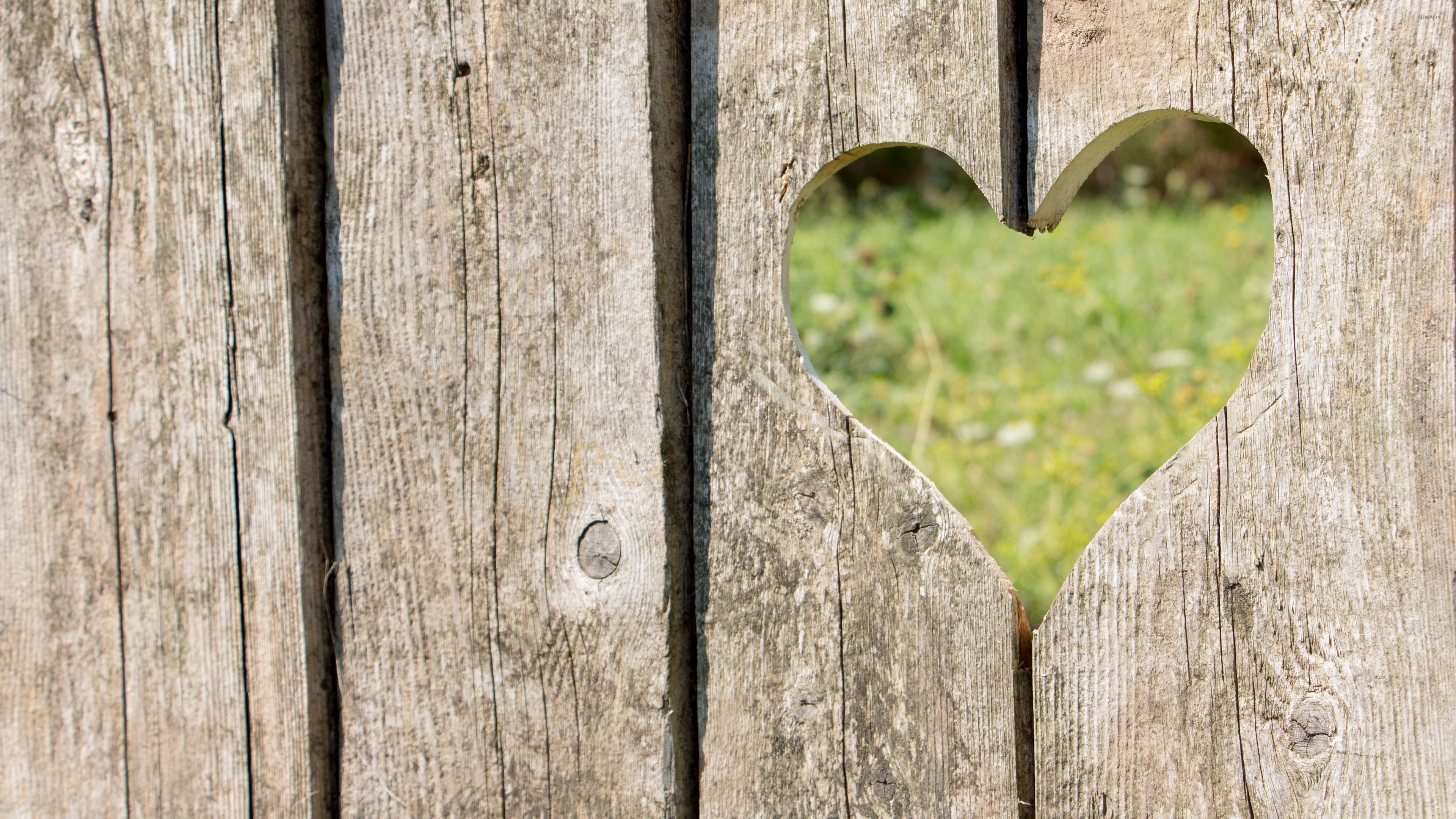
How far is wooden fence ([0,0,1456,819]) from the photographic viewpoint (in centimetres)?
101

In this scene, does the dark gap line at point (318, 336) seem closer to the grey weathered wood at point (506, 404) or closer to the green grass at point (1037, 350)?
the grey weathered wood at point (506, 404)

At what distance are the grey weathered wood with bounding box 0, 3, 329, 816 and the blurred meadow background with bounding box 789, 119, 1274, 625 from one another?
154cm

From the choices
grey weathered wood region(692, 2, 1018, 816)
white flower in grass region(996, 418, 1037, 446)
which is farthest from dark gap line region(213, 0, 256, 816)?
white flower in grass region(996, 418, 1037, 446)

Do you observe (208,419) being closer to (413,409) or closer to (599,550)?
(413,409)

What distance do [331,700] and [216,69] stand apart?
777 mm

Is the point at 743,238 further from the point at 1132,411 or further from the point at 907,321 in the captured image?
the point at 907,321

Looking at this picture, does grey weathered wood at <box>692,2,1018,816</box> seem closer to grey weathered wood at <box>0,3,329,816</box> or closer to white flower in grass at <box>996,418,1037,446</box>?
grey weathered wood at <box>0,3,329,816</box>

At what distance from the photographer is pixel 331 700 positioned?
131 centimetres

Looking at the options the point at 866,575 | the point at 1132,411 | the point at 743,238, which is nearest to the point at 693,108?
the point at 743,238

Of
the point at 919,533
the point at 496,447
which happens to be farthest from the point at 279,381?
the point at 919,533

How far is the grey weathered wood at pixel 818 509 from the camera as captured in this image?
3.70ft

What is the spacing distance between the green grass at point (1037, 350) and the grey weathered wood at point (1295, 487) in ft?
5.11

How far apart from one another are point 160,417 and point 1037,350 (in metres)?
3.31

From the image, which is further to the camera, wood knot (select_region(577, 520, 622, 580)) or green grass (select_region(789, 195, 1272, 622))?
green grass (select_region(789, 195, 1272, 622))
